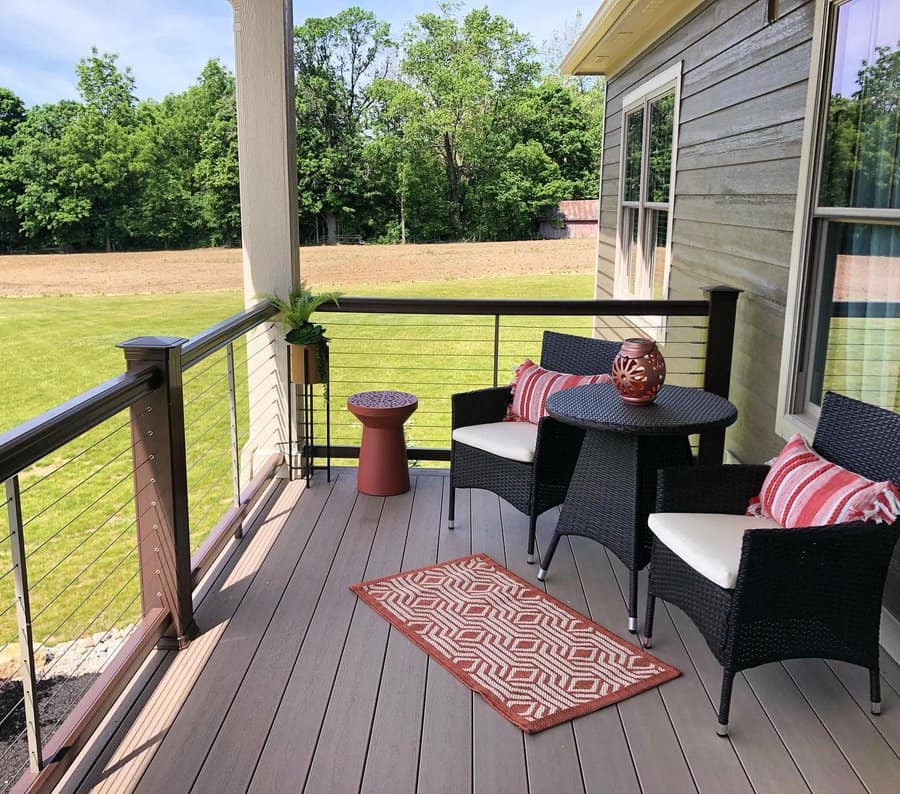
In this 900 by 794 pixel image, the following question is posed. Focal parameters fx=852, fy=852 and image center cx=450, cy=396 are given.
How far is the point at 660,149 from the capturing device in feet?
20.1

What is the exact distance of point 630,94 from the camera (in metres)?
7.11

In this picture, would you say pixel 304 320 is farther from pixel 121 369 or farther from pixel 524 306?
pixel 121 369

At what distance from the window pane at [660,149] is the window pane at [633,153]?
0.35m

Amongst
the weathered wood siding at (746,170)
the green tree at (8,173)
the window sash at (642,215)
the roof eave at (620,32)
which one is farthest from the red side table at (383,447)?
the green tree at (8,173)

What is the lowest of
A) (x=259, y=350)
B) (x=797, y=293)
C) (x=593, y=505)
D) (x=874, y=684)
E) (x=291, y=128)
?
(x=874, y=684)

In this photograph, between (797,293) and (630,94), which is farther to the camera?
(630,94)

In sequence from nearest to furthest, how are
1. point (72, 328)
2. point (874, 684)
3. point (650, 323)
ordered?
point (874, 684)
point (650, 323)
point (72, 328)

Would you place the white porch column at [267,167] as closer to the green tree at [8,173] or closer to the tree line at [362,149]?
the tree line at [362,149]

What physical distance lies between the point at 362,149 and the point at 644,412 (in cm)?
1610

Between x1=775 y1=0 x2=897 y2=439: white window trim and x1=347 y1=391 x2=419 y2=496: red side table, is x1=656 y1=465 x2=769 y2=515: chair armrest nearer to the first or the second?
x1=775 y1=0 x2=897 y2=439: white window trim

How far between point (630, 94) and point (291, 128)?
3.91m

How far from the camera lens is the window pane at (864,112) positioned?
263 cm

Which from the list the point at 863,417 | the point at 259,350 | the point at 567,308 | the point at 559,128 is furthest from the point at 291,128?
the point at 559,128

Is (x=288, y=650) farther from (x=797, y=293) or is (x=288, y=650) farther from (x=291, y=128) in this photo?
(x=291, y=128)
